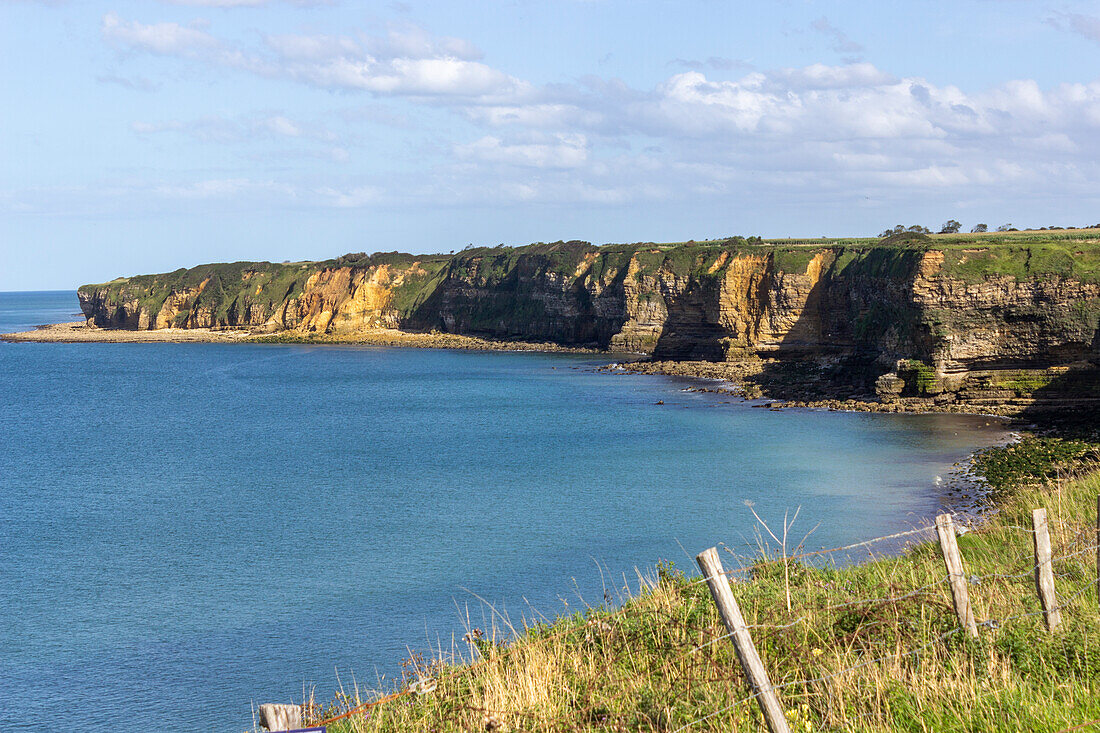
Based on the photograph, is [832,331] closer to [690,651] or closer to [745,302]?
[745,302]

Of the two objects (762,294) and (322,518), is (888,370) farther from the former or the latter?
(322,518)

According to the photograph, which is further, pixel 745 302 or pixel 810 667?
pixel 745 302

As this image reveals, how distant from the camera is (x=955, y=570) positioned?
8.13 m

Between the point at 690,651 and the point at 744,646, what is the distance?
3.29 meters

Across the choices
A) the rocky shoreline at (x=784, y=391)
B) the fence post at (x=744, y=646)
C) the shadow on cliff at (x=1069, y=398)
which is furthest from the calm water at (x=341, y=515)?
the fence post at (x=744, y=646)

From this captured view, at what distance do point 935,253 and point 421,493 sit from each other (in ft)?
116

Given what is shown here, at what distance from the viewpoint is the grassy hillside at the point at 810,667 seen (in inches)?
294

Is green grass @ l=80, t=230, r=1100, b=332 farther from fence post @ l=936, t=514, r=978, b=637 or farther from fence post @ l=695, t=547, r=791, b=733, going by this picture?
fence post @ l=695, t=547, r=791, b=733

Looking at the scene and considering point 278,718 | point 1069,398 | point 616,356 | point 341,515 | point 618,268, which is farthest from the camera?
point 618,268

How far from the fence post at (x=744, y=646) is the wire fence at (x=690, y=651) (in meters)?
1.04

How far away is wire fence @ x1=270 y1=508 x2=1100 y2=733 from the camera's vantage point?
332 inches

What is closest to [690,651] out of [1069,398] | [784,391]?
[1069,398]

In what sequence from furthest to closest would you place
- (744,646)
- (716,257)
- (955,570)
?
(716,257)
(955,570)
(744,646)

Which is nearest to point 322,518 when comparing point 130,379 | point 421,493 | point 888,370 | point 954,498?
point 421,493
